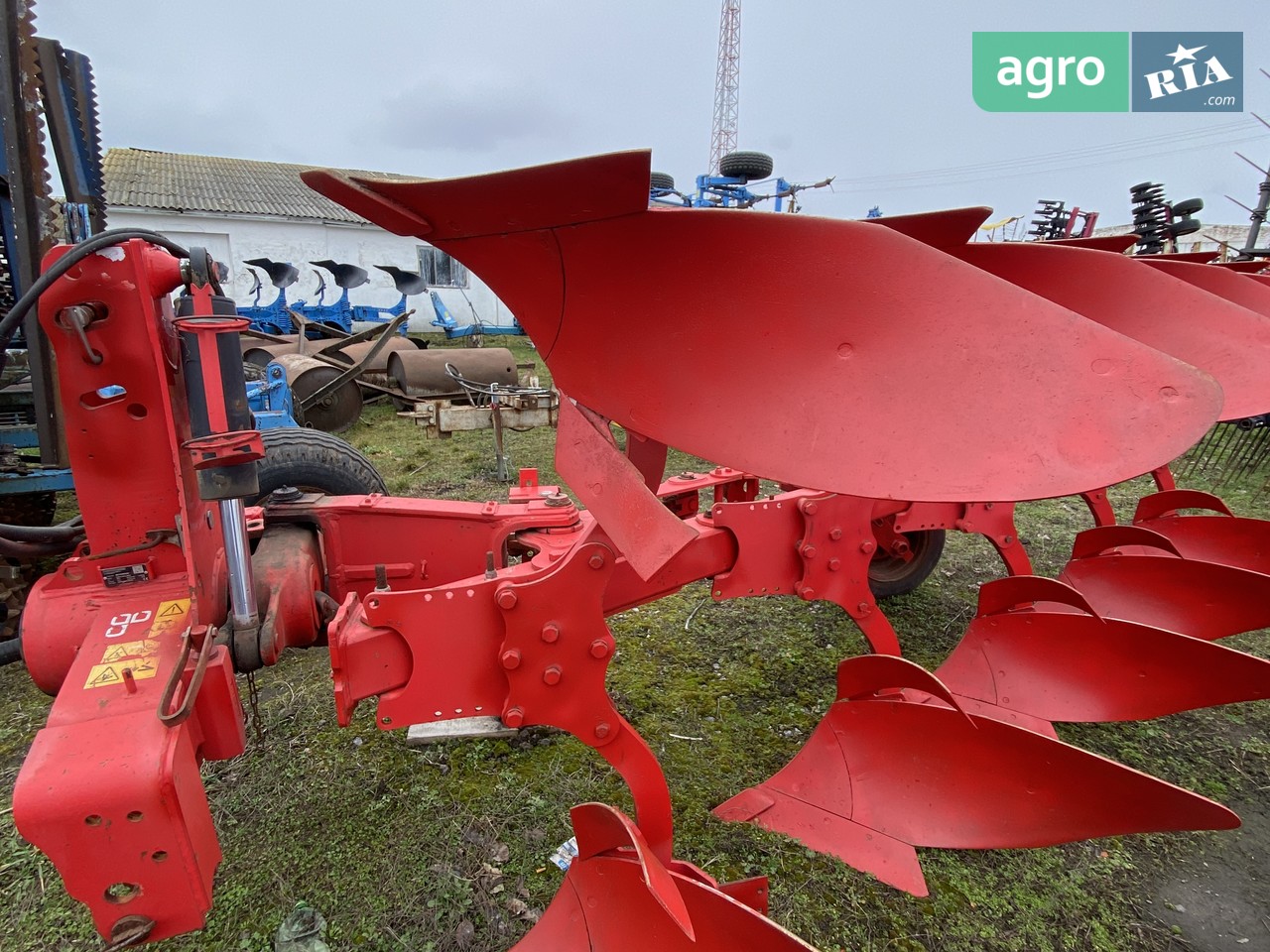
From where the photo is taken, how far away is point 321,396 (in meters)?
7.54

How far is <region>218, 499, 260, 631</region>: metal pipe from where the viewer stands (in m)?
1.64

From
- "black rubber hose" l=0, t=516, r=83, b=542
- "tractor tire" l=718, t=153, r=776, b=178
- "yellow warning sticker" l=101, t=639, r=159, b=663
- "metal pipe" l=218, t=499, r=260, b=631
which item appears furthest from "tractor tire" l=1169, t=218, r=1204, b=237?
"black rubber hose" l=0, t=516, r=83, b=542

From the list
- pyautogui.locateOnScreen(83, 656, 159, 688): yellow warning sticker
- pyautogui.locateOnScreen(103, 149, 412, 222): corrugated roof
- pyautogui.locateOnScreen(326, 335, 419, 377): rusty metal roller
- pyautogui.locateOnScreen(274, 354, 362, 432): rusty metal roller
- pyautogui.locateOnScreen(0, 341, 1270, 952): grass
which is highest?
pyautogui.locateOnScreen(103, 149, 412, 222): corrugated roof

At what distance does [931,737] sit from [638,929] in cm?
109

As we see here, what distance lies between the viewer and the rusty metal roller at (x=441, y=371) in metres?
9.02

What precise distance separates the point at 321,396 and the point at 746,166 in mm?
5778

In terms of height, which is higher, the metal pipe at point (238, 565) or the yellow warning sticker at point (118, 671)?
the metal pipe at point (238, 565)

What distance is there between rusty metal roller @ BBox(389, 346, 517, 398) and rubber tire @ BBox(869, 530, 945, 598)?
645cm

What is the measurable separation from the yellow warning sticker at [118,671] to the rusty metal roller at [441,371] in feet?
25.5

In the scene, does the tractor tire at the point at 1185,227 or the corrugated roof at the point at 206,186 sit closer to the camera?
the tractor tire at the point at 1185,227

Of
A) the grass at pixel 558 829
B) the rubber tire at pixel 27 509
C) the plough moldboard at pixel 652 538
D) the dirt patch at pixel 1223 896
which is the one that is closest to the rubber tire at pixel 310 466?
the plough moldboard at pixel 652 538

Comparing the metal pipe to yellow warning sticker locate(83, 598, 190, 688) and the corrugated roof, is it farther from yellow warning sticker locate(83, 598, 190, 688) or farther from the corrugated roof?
the corrugated roof

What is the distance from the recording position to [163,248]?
5.72 feet

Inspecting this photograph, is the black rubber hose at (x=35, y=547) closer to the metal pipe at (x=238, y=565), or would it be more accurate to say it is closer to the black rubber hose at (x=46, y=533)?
the black rubber hose at (x=46, y=533)
